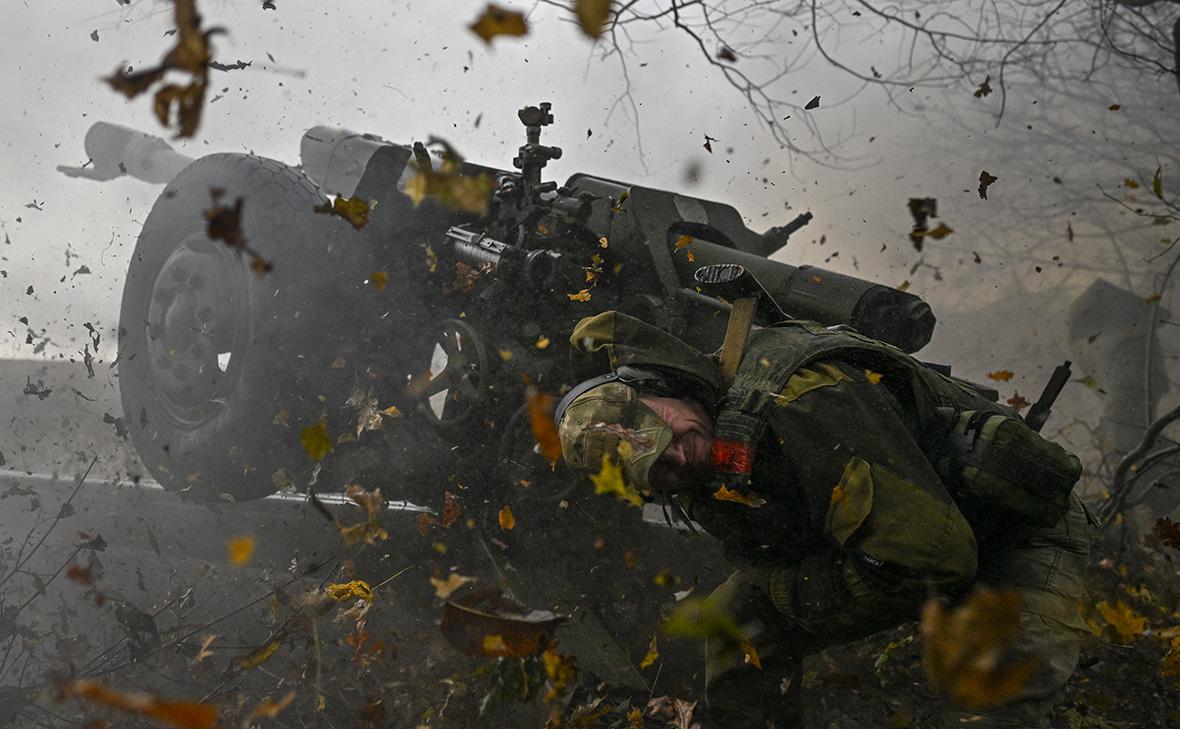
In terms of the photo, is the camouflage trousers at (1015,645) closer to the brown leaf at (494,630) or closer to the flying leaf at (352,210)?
the brown leaf at (494,630)

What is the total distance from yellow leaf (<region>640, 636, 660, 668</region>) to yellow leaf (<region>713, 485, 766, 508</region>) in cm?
112

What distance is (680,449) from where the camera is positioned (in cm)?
207

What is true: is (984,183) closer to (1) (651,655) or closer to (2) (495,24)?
(1) (651,655)

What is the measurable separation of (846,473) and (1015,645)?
0.62 m

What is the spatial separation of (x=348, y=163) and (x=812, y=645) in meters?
3.32

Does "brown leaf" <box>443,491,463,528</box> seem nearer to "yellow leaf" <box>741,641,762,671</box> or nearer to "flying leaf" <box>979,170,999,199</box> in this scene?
"yellow leaf" <box>741,641,762,671</box>

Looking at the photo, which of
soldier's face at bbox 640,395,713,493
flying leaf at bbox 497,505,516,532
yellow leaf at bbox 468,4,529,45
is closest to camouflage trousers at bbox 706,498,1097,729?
soldier's face at bbox 640,395,713,493

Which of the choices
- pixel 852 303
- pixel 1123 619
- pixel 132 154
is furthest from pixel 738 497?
pixel 132 154

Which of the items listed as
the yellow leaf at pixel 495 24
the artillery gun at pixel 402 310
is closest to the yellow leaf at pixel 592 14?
the artillery gun at pixel 402 310

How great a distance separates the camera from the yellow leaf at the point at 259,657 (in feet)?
9.88

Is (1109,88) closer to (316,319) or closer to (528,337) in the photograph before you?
(528,337)

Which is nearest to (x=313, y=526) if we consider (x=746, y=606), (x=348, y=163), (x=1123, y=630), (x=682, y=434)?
(x=348, y=163)

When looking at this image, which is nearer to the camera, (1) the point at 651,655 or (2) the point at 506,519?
(1) the point at 651,655

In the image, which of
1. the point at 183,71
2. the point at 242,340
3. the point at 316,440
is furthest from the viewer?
the point at 242,340
